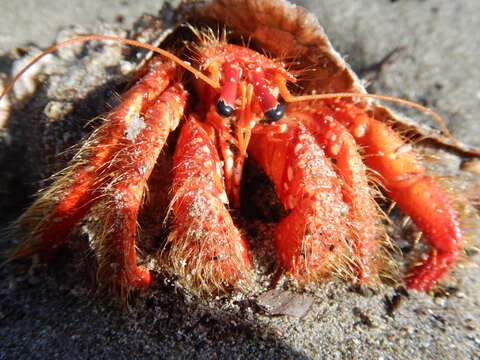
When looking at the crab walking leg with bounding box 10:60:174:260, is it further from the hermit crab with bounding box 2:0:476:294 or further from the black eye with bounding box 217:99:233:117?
the black eye with bounding box 217:99:233:117

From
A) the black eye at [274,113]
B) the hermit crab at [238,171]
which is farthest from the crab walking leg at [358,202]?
the black eye at [274,113]

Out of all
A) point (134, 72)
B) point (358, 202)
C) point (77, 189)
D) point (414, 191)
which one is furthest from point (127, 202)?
point (414, 191)

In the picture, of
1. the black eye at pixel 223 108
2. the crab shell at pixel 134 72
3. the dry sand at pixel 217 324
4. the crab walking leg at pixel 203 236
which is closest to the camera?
the dry sand at pixel 217 324

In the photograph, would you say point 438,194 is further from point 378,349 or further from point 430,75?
point 430,75

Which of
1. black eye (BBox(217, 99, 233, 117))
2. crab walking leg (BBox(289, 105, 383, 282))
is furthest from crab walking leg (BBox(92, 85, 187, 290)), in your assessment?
crab walking leg (BBox(289, 105, 383, 282))

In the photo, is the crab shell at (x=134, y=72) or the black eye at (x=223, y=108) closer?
the black eye at (x=223, y=108)

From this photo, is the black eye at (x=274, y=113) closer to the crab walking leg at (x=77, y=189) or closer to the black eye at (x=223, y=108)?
the black eye at (x=223, y=108)

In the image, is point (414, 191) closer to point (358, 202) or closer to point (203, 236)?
point (358, 202)

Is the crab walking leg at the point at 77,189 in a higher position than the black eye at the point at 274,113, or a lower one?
lower

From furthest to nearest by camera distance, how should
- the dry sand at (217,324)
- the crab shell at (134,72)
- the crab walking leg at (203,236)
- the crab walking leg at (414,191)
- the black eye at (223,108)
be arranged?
1. the crab shell at (134,72)
2. the crab walking leg at (414,191)
3. the black eye at (223,108)
4. the crab walking leg at (203,236)
5. the dry sand at (217,324)
